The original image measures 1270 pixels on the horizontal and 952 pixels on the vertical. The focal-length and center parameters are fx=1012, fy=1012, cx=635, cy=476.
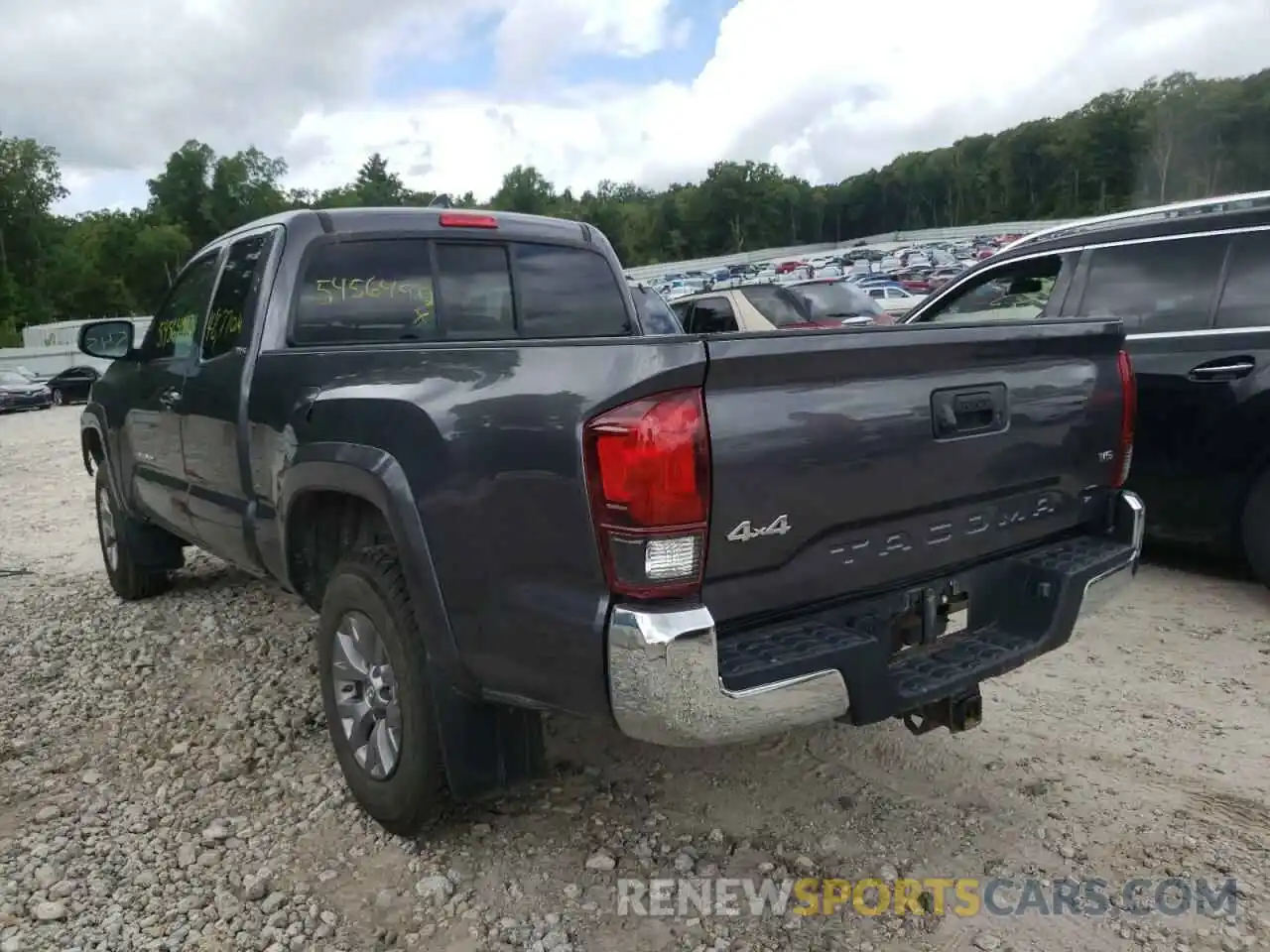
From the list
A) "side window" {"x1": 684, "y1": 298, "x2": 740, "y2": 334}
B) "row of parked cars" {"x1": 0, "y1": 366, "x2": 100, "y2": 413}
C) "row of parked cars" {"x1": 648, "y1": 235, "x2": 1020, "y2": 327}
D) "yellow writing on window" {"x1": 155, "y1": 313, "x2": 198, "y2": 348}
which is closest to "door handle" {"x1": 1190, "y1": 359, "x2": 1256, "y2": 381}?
"yellow writing on window" {"x1": 155, "y1": 313, "x2": 198, "y2": 348}

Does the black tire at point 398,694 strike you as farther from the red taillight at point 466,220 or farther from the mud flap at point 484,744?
the red taillight at point 466,220

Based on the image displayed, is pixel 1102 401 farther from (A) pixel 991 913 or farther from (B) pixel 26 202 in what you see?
(B) pixel 26 202

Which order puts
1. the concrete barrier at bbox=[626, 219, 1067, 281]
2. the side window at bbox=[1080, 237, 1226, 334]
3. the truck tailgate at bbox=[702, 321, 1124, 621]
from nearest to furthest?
the truck tailgate at bbox=[702, 321, 1124, 621]
the side window at bbox=[1080, 237, 1226, 334]
the concrete barrier at bbox=[626, 219, 1067, 281]

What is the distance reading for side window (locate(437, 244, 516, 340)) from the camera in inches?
159

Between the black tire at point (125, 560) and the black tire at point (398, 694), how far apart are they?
286 centimetres

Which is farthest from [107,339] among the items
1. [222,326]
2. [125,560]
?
[222,326]

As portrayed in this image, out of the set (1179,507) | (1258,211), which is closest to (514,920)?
(1179,507)

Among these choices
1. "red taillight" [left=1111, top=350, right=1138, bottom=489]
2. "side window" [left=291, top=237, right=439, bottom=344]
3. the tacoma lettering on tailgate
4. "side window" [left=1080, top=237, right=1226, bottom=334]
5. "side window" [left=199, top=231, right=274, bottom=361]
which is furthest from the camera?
"side window" [left=1080, top=237, right=1226, bottom=334]

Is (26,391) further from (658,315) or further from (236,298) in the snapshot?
(236,298)

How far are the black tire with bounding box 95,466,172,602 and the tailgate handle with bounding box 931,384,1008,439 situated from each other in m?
4.46

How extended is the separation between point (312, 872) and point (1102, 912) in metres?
2.15

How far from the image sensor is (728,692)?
219 cm

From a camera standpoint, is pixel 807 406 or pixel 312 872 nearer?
pixel 807 406

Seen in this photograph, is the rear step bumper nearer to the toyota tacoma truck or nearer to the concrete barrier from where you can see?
the toyota tacoma truck
